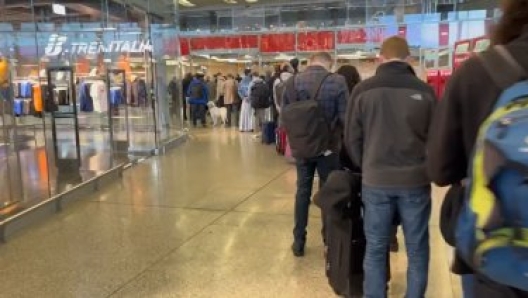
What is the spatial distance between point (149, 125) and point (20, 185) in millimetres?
4275

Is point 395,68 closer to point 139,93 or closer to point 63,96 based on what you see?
point 63,96

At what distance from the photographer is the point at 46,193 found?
243 inches

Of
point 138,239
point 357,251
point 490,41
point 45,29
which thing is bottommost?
point 138,239

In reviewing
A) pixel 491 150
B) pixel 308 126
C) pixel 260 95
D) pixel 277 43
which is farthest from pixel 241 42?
pixel 491 150

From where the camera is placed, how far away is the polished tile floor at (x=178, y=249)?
12.2ft

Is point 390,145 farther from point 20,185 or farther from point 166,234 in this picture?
point 20,185

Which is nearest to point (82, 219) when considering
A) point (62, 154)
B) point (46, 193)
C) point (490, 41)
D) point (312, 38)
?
point (46, 193)

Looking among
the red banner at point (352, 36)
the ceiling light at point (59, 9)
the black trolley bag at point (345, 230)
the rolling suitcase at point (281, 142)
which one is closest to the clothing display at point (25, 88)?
the ceiling light at point (59, 9)

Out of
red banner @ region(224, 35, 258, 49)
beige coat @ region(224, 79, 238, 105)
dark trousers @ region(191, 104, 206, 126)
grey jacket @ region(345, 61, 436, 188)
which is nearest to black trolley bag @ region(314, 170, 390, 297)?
grey jacket @ region(345, 61, 436, 188)

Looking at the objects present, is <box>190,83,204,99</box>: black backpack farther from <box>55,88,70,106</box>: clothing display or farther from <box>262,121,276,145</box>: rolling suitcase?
<box>55,88,70,106</box>: clothing display

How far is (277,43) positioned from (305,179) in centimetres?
1487

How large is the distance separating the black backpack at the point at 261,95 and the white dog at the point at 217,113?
420 cm

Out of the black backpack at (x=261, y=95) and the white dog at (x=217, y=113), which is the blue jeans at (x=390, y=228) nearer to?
the black backpack at (x=261, y=95)

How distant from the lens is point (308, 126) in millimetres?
3922
